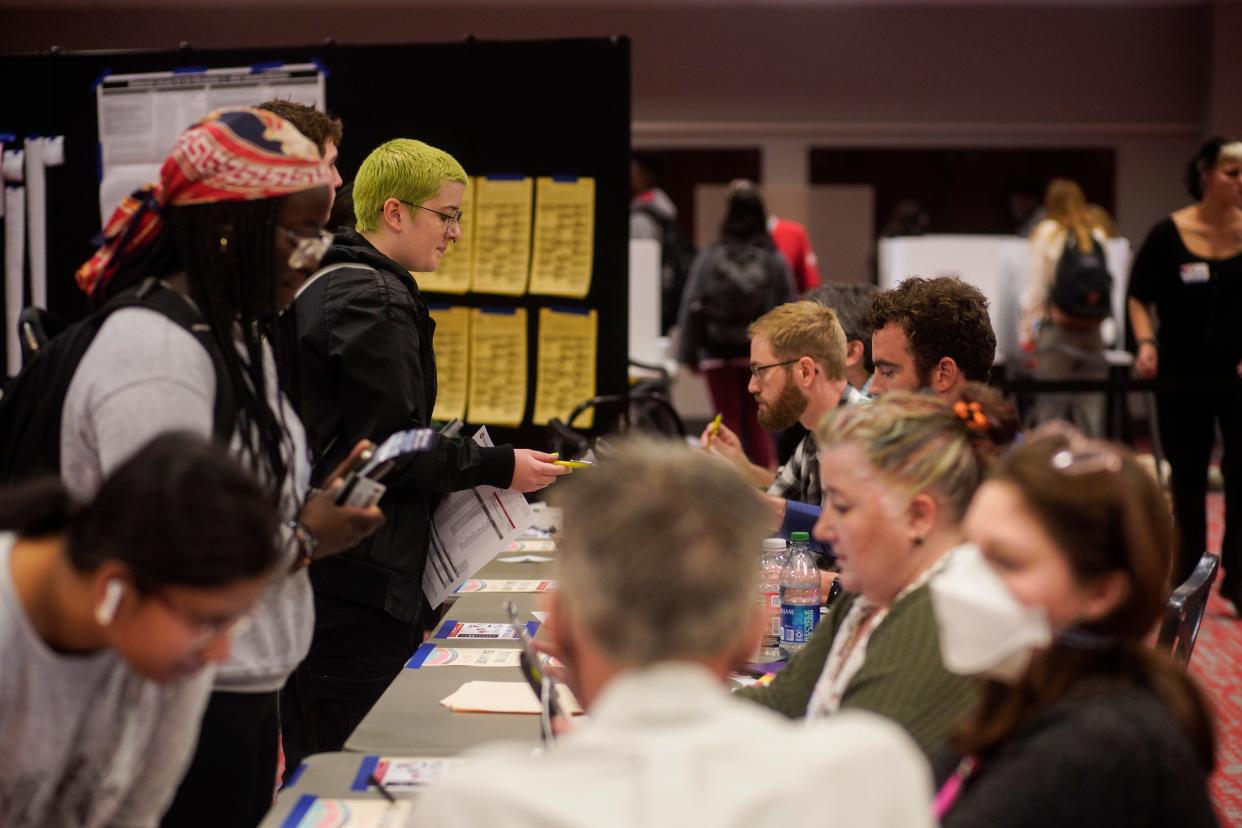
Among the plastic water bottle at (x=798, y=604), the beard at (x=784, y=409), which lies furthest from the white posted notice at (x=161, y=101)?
the plastic water bottle at (x=798, y=604)

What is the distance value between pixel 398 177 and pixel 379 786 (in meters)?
1.34

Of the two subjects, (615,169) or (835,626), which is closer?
(835,626)

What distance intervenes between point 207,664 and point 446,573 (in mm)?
1360

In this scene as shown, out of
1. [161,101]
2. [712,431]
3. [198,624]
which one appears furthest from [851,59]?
[198,624]

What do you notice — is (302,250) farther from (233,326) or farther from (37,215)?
(37,215)

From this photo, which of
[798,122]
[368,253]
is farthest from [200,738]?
[798,122]

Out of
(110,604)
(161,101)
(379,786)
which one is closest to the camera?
(110,604)

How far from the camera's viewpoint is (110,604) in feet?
4.01

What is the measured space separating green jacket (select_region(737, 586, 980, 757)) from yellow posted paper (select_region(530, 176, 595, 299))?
290 cm

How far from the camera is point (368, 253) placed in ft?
8.60

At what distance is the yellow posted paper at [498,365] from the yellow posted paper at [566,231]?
199 millimetres

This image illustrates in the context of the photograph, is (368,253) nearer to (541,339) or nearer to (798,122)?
(541,339)

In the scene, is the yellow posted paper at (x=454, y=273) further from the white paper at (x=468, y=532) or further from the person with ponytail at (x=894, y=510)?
the person with ponytail at (x=894, y=510)

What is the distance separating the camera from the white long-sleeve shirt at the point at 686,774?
0.97 m
